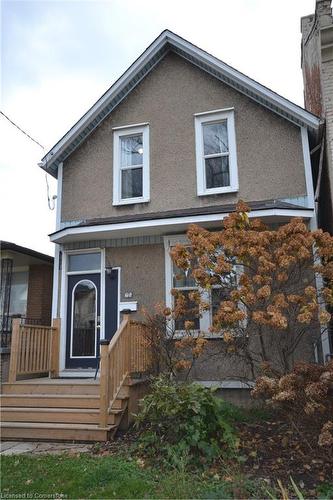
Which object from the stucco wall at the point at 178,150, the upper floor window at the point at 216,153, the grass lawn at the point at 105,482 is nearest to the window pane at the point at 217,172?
the upper floor window at the point at 216,153

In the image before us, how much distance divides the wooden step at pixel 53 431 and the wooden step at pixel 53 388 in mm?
770

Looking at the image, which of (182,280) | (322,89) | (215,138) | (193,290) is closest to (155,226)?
(182,280)

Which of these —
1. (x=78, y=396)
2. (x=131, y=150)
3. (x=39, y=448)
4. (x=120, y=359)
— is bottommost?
(x=39, y=448)

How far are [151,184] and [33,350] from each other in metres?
4.45

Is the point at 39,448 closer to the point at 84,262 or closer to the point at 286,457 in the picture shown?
the point at 286,457

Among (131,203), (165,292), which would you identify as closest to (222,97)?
(131,203)

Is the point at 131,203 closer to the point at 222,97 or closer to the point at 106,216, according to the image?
the point at 106,216

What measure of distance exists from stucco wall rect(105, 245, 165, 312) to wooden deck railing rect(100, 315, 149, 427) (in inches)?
49.7

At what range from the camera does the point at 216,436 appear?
5.69 meters

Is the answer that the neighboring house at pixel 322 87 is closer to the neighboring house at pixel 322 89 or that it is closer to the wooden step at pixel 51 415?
the neighboring house at pixel 322 89

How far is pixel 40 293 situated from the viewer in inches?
482

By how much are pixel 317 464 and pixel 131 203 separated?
257 inches

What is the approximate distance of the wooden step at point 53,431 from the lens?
21.1ft

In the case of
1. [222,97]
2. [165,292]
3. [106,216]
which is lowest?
[165,292]
